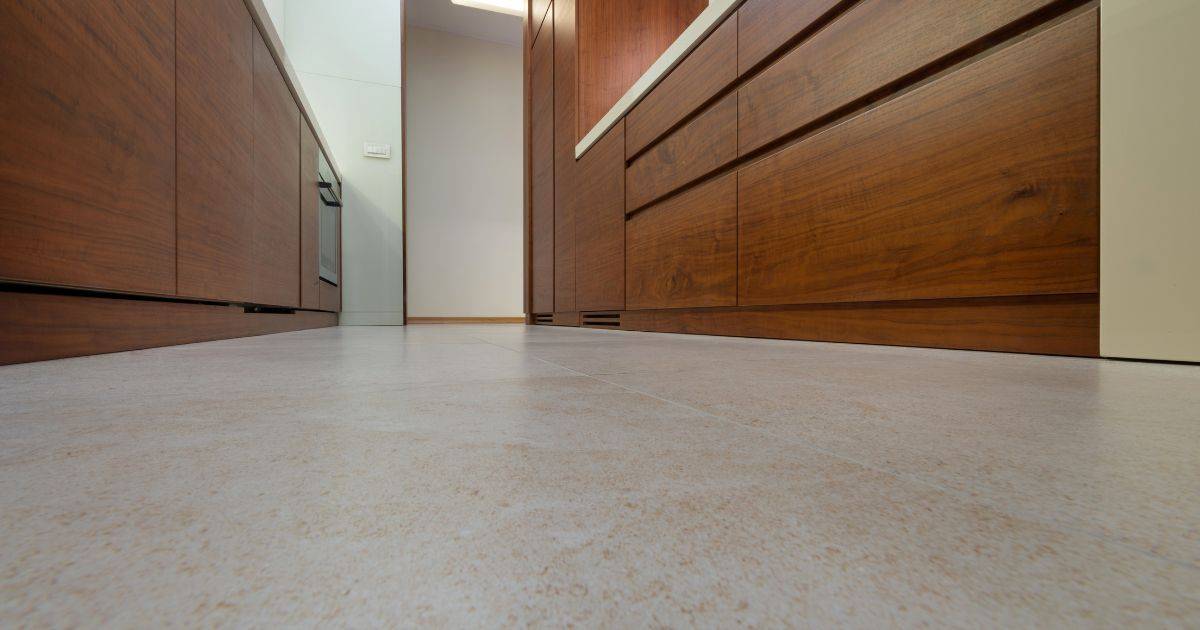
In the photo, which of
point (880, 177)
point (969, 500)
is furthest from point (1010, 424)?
point (880, 177)

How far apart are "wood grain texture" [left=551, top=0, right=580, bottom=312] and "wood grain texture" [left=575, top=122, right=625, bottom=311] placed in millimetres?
124

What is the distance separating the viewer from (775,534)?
0.53 feet

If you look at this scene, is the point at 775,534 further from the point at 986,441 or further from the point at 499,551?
the point at 986,441

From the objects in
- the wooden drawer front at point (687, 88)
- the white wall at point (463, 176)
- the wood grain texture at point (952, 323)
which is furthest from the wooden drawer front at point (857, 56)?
the white wall at point (463, 176)

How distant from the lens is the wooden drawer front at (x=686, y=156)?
4.70 feet

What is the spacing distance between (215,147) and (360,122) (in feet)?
8.05

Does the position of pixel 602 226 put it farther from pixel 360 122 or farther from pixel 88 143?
pixel 360 122

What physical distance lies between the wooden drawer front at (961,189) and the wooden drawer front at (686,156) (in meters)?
0.26

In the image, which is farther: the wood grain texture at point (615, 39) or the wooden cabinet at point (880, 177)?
the wood grain texture at point (615, 39)

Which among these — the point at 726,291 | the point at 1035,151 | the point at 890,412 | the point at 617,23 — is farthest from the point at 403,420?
the point at 617,23

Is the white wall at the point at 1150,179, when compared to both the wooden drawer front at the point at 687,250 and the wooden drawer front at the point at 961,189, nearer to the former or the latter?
the wooden drawer front at the point at 961,189

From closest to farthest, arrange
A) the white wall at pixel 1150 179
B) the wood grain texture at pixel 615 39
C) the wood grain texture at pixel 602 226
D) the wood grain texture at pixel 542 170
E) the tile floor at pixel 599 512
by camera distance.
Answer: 1. the tile floor at pixel 599 512
2. the white wall at pixel 1150 179
3. the wood grain texture at pixel 602 226
4. the wood grain texture at pixel 615 39
5. the wood grain texture at pixel 542 170

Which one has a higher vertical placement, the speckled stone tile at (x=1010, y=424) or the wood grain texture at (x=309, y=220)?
the wood grain texture at (x=309, y=220)

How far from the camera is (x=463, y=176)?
5.24 meters
